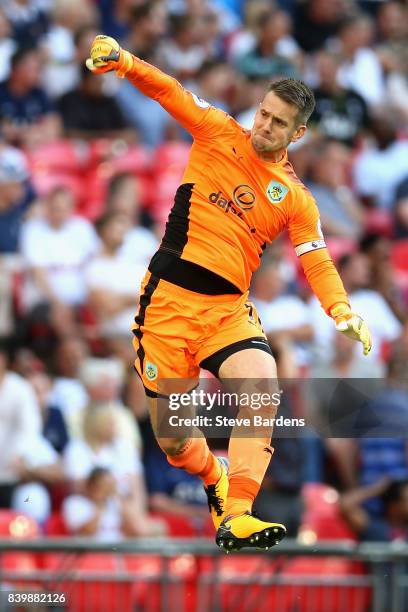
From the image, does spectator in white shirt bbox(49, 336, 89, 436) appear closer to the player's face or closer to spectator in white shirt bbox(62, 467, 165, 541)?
spectator in white shirt bbox(62, 467, 165, 541)

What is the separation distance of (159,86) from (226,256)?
983 mm

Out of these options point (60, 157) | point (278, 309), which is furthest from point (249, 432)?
point (60, 157)

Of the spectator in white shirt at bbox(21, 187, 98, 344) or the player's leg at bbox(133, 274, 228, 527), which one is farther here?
the spectator in white shirt at bbox(21, 187, 98, 344)

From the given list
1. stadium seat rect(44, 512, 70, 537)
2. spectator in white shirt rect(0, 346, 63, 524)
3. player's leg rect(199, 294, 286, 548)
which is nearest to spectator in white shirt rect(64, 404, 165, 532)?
spectator in white shirt rect(0, 346, 63, 524)

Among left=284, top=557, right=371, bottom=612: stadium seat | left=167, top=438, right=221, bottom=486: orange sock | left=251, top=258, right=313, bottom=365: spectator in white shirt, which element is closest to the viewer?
left=167, top=438, right=221, bottom=486: orange sock

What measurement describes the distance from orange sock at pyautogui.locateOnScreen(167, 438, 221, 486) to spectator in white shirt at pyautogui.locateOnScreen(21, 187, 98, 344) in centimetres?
392

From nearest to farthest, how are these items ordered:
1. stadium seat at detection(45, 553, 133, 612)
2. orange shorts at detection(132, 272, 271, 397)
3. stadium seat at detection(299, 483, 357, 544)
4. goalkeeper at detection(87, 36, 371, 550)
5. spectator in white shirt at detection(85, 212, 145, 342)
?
goalkeeper at detection(87, 36, 371, 550) < orange shorts at detection(132, 272, 271, 397) < stadium seat at detection(45, 553, 133, 612) < stadium seat at detection(299, 483, 357, 544) < spectator in white shirt at detection(85, 212, 145, 342)

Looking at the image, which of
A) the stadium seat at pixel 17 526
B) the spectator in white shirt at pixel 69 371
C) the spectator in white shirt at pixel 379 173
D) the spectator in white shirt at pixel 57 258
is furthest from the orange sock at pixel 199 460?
the spectator in white shirt at pixel 379 173

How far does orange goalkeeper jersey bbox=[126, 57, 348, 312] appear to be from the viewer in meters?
7.75

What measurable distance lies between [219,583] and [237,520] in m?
3.27

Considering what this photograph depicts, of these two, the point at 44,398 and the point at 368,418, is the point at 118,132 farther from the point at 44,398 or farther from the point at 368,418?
the point at 368,418

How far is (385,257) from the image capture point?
1337 cm

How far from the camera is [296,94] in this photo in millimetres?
7504

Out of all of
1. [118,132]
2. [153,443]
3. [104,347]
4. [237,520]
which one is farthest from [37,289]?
[237,520]
